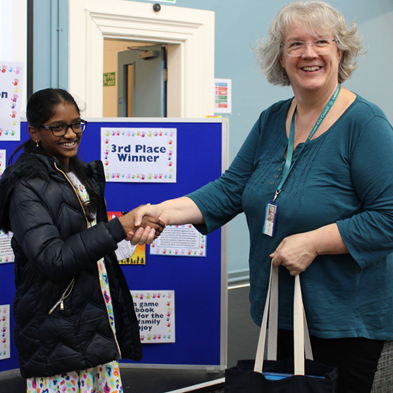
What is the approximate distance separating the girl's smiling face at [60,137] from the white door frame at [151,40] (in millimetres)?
1926

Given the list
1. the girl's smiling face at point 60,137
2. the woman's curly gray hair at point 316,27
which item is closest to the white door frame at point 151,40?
the girl's smiling face at point 60,137

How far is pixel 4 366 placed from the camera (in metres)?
2.38

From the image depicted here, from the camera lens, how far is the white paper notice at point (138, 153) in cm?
234

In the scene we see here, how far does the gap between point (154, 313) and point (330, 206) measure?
1.58 meters

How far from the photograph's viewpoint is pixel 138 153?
7.71ft

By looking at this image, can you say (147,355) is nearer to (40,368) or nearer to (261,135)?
(40,368)

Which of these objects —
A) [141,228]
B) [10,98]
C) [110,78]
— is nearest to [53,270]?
[141,228]

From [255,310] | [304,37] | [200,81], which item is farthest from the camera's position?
[200,81]

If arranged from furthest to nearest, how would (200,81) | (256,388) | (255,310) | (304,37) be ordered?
(200,81), (255,310), (304,37), (256,388)

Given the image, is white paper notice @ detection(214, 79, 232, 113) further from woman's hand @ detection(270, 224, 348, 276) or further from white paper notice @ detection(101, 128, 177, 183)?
woman's hand @ detection(270, 224, 348, 276)

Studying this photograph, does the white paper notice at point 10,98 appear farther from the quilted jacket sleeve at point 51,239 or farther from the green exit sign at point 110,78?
the green exit sign at point 110,78

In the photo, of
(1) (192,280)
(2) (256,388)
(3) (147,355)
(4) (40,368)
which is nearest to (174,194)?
(1) (192,280)

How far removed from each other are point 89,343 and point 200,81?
9.94 ft

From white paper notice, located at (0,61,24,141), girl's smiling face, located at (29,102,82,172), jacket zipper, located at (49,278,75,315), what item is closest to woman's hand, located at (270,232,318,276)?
jacket zipper, located at (49,278,75,315)
